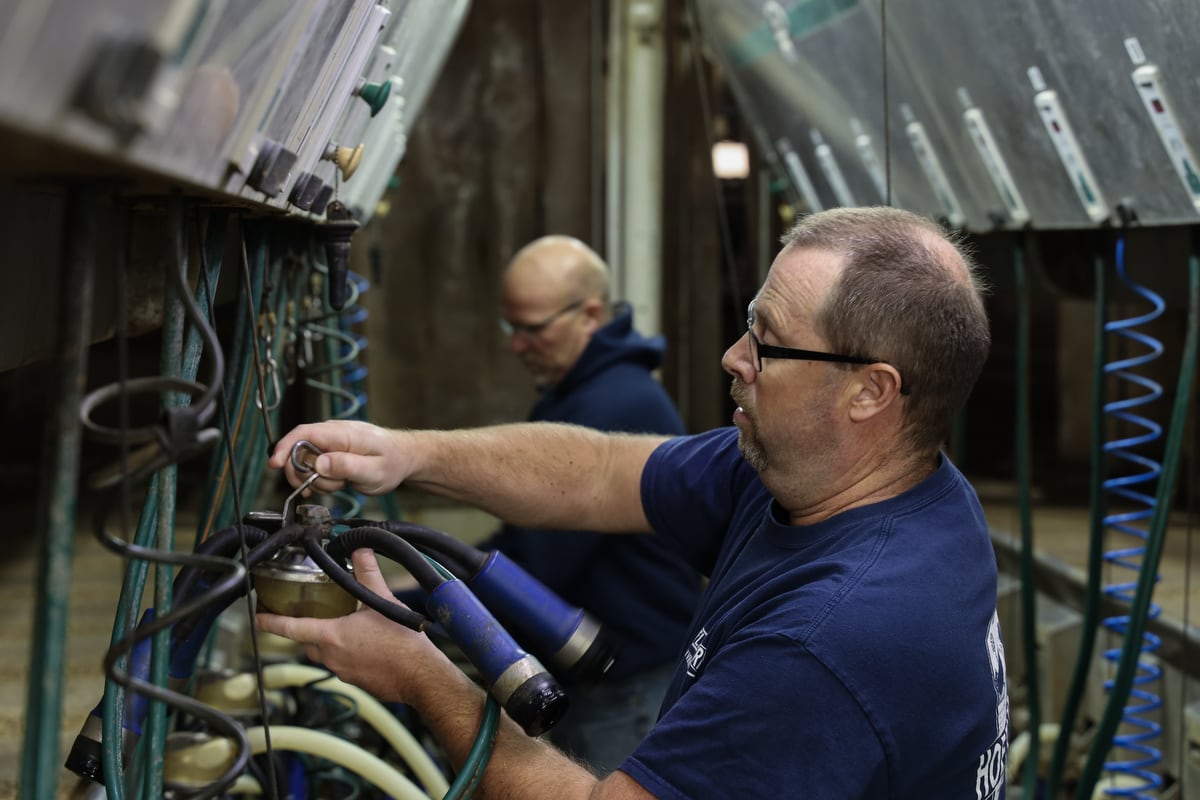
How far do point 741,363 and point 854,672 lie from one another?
1.14 ft

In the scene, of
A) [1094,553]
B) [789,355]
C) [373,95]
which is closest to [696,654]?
[789,355]

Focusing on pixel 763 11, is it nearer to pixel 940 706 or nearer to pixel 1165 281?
pixel 1165 281

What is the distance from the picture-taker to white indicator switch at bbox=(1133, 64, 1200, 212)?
179 cm

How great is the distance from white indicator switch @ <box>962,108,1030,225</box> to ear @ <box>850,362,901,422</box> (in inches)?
53.7

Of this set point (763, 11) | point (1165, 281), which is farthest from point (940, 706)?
point (763, 11)

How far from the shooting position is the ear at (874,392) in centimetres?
123

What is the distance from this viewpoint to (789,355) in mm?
1260

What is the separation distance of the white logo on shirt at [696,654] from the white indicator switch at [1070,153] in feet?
4.12

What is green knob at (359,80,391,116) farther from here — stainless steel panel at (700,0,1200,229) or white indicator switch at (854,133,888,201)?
white indicator switch at (854,133,888,201)

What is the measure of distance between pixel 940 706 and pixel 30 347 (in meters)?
0.80

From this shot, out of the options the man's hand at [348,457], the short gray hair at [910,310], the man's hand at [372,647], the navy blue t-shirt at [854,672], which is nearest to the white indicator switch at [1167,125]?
the short gray hair at [910,310]

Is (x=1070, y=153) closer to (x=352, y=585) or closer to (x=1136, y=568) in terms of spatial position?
(x=1136, y=568)

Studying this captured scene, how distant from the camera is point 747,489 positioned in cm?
149

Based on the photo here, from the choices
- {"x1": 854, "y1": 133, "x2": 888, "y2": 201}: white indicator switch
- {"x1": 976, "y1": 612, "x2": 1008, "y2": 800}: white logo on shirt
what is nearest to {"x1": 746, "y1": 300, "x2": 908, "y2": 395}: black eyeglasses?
{"x1": 976, "y1": 612, "x2": 1008, "y2": 800}: white logo on shirt
